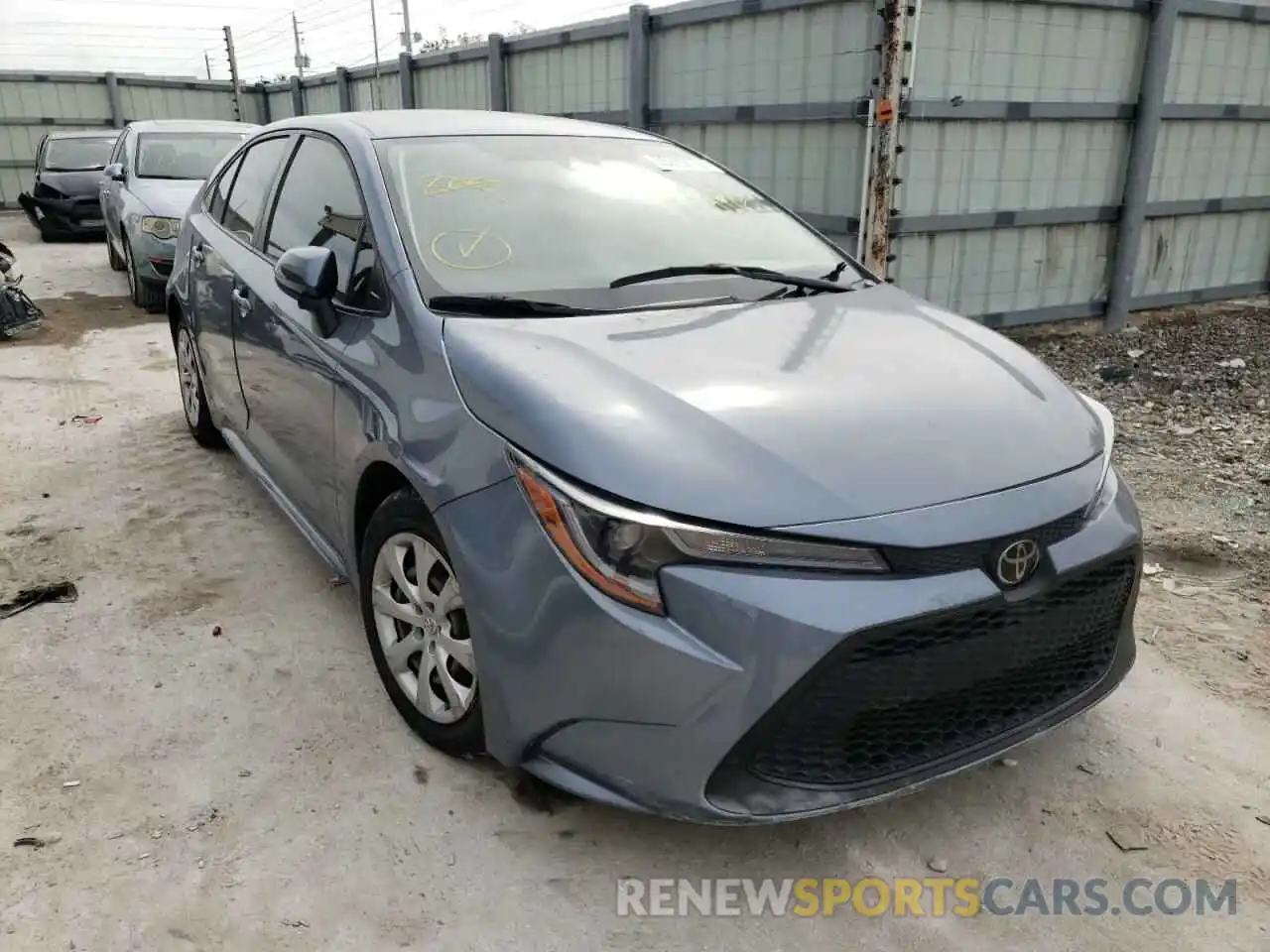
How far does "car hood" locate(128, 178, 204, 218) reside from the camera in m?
8.09

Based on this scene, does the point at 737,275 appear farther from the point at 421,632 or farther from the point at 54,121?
the point at 54,121

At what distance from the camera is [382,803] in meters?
2.44

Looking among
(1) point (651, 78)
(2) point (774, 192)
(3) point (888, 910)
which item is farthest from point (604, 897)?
A: (1) point (651, 78)

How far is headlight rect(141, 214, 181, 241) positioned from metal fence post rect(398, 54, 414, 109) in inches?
233

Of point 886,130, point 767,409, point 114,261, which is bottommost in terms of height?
point 114,261

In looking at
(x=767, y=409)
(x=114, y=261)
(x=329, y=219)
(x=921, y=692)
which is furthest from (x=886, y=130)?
(x=114, y=261)

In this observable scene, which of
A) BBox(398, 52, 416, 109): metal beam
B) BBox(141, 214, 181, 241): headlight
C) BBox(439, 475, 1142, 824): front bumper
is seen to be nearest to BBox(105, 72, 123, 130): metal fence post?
BBox(398, 52, 416, 109): metal beam

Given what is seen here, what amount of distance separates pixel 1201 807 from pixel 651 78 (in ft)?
25.0

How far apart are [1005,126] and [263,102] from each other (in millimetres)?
17264

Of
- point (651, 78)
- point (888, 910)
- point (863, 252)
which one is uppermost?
point (651, 78)

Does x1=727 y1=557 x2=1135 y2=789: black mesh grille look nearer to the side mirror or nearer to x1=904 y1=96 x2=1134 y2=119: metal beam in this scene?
the side mirror

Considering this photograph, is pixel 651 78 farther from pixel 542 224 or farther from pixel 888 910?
pixel 888 910

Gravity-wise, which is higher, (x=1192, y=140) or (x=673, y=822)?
(x=1192, y=140)

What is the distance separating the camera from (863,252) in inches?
271
